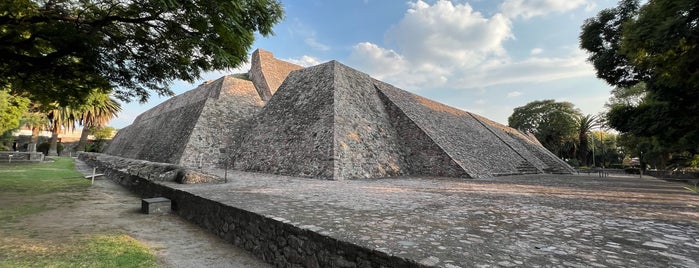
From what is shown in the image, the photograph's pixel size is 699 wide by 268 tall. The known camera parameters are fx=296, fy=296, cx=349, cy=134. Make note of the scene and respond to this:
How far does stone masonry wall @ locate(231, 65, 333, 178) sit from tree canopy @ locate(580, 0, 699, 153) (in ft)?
31.0

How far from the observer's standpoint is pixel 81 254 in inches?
146

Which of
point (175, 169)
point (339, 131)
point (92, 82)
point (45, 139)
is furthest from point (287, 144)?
point (45, 139)

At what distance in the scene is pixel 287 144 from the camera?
12242 millimetres

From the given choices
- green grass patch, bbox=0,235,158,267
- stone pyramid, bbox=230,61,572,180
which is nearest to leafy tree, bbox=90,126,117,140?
stone pyramid, bbox=230,61,572,180

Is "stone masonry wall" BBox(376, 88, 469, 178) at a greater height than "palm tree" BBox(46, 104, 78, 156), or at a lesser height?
lesser

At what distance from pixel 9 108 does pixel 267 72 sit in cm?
1507

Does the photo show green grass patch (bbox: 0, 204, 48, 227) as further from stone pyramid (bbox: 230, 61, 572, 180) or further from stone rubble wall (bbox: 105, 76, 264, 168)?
stone rubble wall (bbox: 105, 76, 264, 168)

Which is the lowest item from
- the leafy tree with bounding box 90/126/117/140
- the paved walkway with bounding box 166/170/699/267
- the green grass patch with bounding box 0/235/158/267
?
the green grass patch with bounding box 0/235/158/267

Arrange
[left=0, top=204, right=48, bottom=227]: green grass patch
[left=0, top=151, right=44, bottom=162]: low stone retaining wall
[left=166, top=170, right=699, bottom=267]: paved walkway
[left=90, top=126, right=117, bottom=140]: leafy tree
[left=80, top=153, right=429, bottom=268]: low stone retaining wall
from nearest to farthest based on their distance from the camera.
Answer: [left=166, top=170, right=699, bottom=267]: paved walkway, [left=80, top=153, right=429, bottom=268]: low stone retaining wall, [left=0, top=204, right=48, bottom=227]: green grass patch, [left=0, top=151, right=44, bottom=162]: low stone retaining wall, [left=90, top=126, right=117, bottom=140]: leafy tree

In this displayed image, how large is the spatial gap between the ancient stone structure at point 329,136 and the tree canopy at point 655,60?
5.76 m

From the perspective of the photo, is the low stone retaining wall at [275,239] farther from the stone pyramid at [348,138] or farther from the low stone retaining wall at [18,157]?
the low stone retaining wall at [18,157]

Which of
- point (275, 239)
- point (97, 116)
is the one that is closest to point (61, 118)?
point (97, 116)

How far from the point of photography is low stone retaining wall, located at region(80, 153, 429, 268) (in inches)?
107

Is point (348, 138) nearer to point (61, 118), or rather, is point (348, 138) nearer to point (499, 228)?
point (499, 228)
